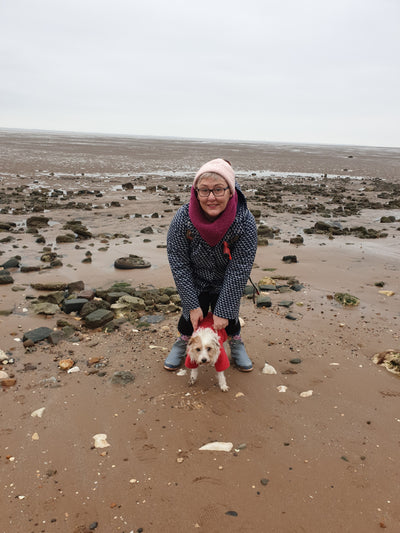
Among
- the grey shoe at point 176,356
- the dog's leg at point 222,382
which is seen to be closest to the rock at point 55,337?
the grey shoe at point 176,356

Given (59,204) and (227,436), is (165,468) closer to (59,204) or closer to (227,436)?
(227,436)

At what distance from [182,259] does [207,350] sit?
0.97 meters

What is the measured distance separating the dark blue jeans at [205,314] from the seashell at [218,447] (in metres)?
1.31

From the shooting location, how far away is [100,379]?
414 cm

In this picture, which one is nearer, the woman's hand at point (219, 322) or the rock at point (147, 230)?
the woman's hand at point (219, 322)

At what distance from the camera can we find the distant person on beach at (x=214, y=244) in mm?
3527

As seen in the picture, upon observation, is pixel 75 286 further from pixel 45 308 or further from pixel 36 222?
pixel 36 222

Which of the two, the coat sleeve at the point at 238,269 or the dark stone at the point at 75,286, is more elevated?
the coat sleeve at the point at 238,269

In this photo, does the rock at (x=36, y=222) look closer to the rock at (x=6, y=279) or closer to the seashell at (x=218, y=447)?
the rock at (x=6, y=279)

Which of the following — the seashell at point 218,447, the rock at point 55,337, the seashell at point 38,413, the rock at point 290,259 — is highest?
the rock at point 290,259

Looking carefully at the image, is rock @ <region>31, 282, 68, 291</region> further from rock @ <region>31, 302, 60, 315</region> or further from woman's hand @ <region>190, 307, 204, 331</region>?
woman's hand @ <region>190, 307, 204, 331</region>

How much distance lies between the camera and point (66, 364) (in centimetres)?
Result: 433

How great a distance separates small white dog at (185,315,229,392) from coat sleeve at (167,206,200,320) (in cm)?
31

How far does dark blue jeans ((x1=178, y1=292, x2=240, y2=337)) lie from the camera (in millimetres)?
4211
